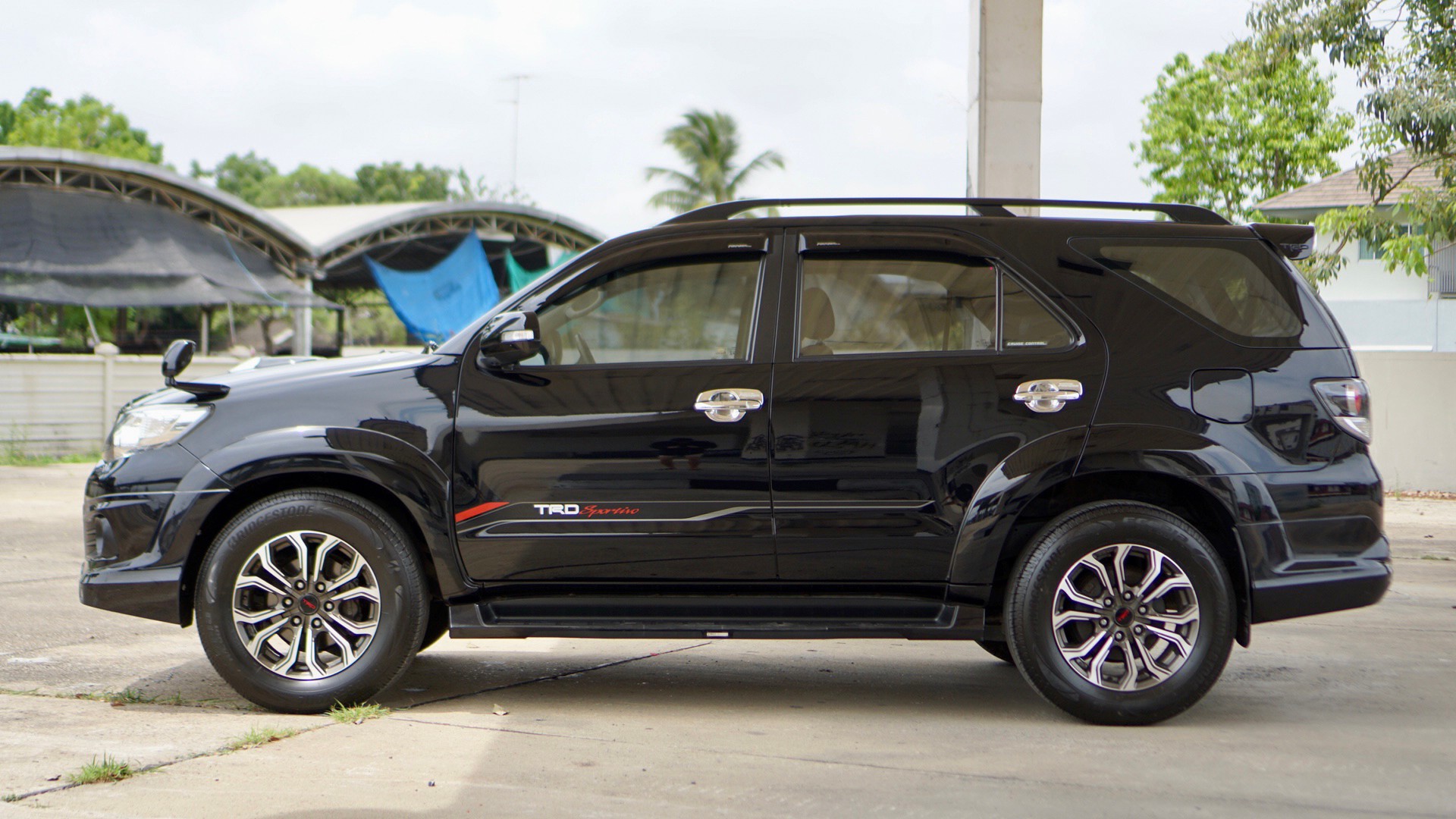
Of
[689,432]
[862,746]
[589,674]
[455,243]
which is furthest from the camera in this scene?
[455,243]

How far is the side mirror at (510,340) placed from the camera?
15.3 feet

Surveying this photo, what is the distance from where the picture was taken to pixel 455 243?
119 ft

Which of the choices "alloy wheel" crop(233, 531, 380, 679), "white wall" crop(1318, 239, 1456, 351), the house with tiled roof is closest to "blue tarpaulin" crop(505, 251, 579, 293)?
the house with tiled roof

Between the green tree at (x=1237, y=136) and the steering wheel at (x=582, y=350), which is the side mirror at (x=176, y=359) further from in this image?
the green tree at (x=1237, y=136)

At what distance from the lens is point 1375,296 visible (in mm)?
33281

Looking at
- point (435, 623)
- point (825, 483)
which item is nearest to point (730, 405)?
point (825, 483)

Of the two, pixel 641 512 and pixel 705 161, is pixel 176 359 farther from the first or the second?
pixel 705 161

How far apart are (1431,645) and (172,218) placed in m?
26.8

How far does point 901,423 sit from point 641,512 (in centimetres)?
97

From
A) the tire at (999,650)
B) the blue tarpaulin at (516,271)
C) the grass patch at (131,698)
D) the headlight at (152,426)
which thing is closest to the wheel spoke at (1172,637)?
the tire at (999,650)

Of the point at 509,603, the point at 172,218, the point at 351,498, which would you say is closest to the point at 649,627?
the point at 509,603

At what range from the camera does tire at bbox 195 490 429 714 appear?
15.3ft

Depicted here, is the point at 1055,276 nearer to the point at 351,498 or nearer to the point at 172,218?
the point at 351,498

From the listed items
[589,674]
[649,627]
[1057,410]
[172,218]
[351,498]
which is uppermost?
[172,218]
